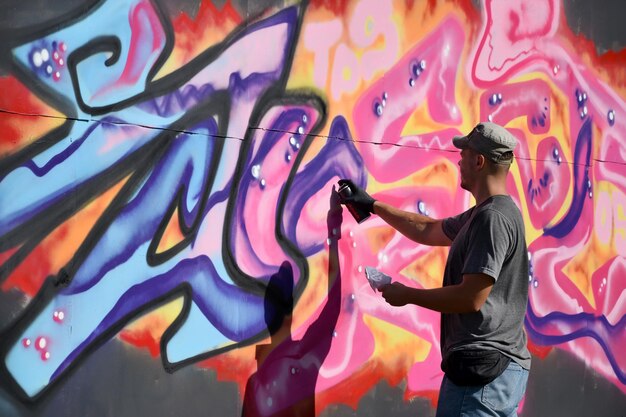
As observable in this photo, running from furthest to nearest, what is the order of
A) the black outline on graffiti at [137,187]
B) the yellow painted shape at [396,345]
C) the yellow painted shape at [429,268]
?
the yellow painted shape at [429,268], the yellow painted shape at [396,345], the black outline on graffiti at [137,187]

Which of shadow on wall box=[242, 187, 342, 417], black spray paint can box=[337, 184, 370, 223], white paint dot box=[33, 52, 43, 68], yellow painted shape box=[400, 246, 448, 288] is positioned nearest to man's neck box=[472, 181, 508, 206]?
black spray paint can box=[337, 184, 370, 223]

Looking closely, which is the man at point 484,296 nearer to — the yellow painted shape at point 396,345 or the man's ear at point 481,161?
the man's ear at point 481,161

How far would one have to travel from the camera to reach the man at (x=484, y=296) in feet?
12.7

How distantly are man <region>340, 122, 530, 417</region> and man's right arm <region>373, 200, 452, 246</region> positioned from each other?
429 mm

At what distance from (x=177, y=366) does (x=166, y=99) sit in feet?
3.86

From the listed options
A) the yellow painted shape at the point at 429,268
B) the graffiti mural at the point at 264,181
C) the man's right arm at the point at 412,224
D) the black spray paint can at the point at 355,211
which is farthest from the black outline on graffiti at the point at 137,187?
the yellow painted shape at the point at 429,268

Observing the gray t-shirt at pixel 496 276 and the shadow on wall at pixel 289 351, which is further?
the shadow on wall at pixel 289 351

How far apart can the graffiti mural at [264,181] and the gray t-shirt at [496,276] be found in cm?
91

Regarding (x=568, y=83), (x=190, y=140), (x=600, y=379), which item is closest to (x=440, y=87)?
(x=568, y=83)

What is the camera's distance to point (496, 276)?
12.6 feet

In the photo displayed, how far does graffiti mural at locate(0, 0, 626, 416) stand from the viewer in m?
3.85

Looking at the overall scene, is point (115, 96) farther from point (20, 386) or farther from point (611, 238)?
point (611, 238)

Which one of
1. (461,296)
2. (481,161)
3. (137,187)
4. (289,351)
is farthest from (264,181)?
(461,296)

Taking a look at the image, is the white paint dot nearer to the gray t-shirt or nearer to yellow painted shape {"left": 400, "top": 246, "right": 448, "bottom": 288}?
the gray t-shirt
